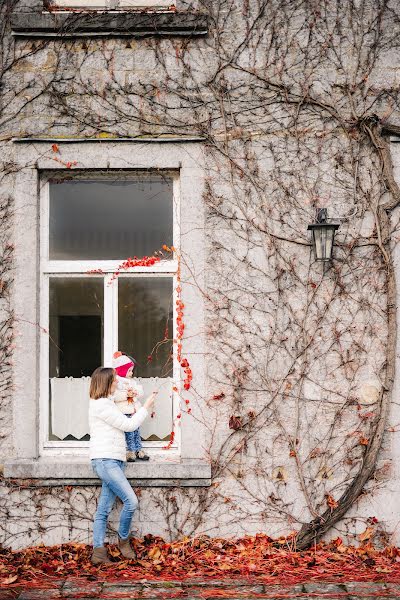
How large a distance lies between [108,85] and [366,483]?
13.5 feet

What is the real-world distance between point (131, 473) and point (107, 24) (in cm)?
389

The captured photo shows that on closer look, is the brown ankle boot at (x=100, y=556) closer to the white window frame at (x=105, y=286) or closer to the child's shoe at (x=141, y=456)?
the child's shoe at (x=141, y=456)

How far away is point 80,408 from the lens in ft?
20.7

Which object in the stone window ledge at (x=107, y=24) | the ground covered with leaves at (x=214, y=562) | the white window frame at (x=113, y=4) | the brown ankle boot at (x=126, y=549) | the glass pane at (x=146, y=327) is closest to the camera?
the ground covered with leaves at (x=214, y=562)

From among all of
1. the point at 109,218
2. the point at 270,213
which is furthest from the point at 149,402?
the point at 270,213

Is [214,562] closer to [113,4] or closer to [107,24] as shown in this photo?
[107,24]

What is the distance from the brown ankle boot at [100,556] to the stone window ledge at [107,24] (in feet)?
14.3

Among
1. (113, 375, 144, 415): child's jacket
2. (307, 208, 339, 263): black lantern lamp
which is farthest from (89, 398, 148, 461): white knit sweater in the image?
(307, 208, 339, 263): black lantern lamp

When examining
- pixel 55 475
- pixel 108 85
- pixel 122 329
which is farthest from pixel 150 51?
pixel 55 475

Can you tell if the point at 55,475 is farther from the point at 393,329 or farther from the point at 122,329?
the point at 393,329

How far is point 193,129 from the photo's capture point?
6254mm

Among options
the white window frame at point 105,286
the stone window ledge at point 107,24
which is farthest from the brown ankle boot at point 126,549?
the stone window ledge at point 107,24

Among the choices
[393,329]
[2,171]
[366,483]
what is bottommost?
[366,483]

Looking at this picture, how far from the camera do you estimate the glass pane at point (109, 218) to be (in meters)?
6.39
